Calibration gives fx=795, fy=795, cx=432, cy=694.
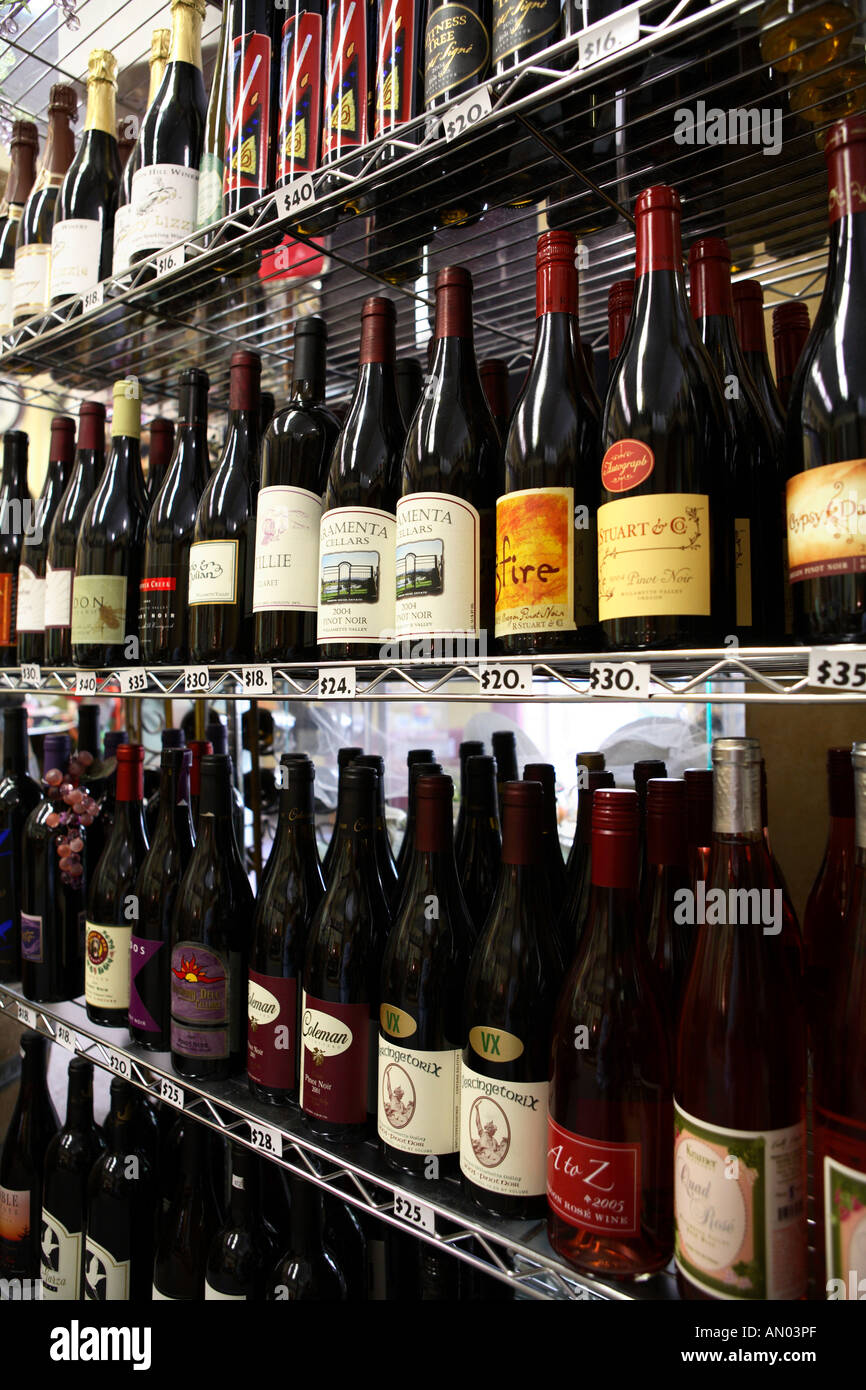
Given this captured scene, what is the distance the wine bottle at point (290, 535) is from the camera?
999 mm

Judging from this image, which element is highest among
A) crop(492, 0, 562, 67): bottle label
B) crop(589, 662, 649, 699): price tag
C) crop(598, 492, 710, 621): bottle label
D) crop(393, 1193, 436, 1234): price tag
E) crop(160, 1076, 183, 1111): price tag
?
crop(492, 0, 562, 67): bottle label

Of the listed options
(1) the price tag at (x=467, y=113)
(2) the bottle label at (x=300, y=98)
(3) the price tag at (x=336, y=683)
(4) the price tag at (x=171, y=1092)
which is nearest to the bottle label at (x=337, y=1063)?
(4) the price tag at (x=171, y=1092)

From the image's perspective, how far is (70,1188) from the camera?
1425 mm

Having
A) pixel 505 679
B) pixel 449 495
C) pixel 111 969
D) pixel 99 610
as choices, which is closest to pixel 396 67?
pixel 449 495

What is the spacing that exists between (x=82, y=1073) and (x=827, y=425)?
4.89ft

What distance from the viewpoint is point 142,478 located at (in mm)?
1516

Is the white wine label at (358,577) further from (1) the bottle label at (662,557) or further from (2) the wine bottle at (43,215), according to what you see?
(2) the wine bottle at (43,215)

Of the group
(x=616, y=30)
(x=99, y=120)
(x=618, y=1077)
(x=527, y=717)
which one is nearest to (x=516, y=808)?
(x=618, y=1077)

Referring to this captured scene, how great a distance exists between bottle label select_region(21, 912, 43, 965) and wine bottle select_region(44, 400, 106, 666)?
47 centimetres

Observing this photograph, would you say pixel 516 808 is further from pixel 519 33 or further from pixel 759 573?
pixel 519 33

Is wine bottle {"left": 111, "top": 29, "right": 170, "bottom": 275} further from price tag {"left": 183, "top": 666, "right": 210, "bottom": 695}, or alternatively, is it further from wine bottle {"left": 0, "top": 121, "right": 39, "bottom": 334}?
price tag {"left": 183, "top": 666, "right": 210, "bottom": 695}

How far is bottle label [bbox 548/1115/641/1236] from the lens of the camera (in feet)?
2.21

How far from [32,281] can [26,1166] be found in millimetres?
1729

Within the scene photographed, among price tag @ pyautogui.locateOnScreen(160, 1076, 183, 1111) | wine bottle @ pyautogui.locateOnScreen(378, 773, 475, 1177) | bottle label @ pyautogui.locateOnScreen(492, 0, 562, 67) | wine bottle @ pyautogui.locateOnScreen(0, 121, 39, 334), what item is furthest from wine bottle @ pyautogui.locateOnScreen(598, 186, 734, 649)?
wine bottle @ pyautogui.locateOnScreen(0, 121, 39, 334)
